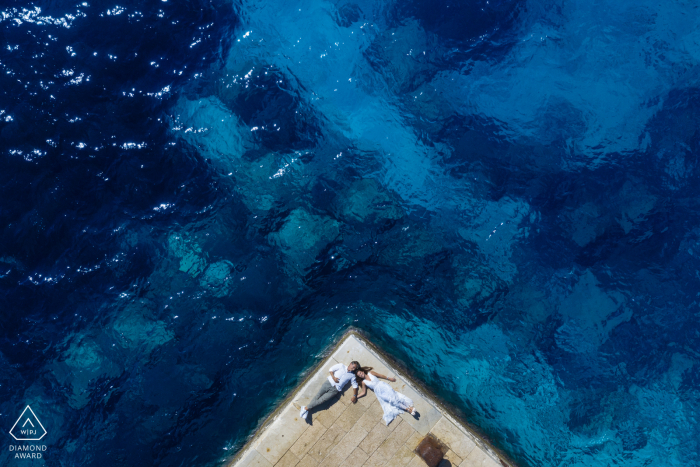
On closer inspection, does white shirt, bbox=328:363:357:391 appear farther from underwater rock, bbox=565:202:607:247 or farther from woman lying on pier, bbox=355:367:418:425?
underwater rock, bbox=565:202:607:247

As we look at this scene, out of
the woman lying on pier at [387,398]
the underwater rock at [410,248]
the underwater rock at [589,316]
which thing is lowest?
the woman lying on pier at [387,398]

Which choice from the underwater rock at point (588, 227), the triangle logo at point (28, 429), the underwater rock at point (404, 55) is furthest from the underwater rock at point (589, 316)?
the triangle logo at point (28, 429)

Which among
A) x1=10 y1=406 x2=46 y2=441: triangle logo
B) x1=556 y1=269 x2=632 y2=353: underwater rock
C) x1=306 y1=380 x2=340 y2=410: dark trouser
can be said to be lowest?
x1=10 y1=406 x2=46 y2=441: triangle logo

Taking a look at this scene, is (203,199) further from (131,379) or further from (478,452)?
(478,452)

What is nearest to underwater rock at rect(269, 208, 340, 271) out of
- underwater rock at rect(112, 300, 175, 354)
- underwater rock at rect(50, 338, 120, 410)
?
underwater rock at rect(112, 300, 175, 354)

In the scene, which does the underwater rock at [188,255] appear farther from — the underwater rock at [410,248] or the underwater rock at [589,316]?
the underwater rock at [589,316]

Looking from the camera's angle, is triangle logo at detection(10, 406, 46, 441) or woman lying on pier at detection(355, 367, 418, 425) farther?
triangle logo at detection(10, 406, 46, 441)
